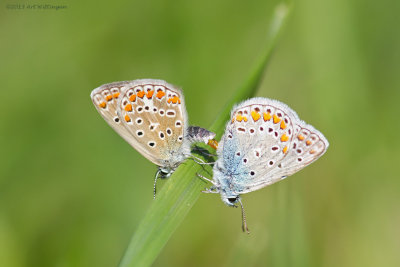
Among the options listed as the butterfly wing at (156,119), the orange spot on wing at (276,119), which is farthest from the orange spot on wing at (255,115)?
the butterfly wing at (156,119)

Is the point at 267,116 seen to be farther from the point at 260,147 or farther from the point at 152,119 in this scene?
the point at 152,119

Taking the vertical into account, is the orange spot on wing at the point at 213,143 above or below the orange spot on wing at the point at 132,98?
below

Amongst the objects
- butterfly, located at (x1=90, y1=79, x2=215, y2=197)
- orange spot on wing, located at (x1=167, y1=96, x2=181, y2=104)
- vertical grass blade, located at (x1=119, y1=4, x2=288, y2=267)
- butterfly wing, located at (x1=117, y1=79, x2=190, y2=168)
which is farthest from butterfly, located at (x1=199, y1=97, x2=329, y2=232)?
orange spot on wing, located at (x1=167, y1=96, x2=181, y2=104)

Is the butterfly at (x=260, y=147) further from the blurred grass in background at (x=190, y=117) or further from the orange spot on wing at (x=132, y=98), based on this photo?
the orange spot on wing at (x=132, y=98)

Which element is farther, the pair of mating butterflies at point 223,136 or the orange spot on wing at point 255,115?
the orange spot on wing at point 255,115

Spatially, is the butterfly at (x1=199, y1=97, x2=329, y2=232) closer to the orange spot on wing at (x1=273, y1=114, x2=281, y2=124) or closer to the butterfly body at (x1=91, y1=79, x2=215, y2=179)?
the orange spot on wing at (x1=273, y1=114, x2=281, y2=124)

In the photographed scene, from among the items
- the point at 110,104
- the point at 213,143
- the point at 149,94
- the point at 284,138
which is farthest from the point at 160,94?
the point at 284,138
